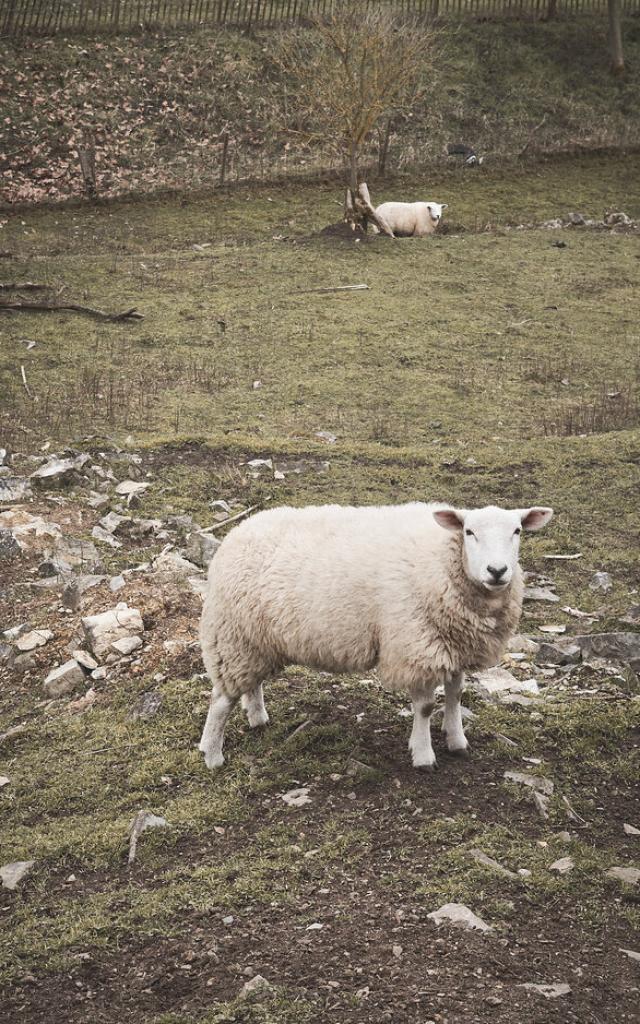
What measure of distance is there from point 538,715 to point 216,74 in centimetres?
2932

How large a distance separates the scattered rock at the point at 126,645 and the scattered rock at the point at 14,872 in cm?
226

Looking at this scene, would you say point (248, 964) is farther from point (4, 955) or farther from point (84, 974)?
point (4, 955)

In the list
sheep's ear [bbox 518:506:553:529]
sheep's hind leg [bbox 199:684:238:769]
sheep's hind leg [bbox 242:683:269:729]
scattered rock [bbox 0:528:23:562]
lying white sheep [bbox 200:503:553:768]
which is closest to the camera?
lying white sheep [bbox 200:503:553:768]

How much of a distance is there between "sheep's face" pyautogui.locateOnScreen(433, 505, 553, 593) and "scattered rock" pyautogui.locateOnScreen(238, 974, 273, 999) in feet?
7.74

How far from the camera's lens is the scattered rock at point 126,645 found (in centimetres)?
754

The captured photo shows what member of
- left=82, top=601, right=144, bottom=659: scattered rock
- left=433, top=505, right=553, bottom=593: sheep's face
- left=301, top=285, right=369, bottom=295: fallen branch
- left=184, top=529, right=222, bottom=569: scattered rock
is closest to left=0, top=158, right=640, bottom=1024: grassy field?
left=82, top=601, right=144, bottom=659: scattered rock

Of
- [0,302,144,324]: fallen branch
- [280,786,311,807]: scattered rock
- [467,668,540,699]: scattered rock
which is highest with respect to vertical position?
[280,786,311,807]: scattered rock

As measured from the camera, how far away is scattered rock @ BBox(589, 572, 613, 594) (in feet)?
29.0

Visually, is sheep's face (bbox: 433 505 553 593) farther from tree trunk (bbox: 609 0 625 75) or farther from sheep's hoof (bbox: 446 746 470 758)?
tree trunk (bbox: 609 0 625 75)

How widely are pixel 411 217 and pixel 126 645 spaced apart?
60.0ft

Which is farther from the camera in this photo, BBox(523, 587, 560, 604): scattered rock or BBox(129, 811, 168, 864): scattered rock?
BBox(523, 587, 560, 604): scattered rock

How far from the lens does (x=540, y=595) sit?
8742 mm

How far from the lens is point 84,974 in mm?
4520

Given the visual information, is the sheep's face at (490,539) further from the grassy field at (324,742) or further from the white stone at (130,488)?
the white stone at (130,488)
